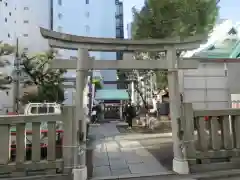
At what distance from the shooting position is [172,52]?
275 inches

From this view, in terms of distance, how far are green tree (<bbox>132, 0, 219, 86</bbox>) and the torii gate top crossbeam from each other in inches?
290

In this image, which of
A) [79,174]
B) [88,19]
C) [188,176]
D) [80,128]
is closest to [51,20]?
[88,19]

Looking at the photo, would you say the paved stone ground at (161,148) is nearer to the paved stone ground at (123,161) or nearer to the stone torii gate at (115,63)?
the paved stone ground at (123,161)

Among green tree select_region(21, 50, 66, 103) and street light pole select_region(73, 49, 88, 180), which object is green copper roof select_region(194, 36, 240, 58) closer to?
street light pole select_region(73, 49, 88, 180)

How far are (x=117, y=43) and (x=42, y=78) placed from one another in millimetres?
21864

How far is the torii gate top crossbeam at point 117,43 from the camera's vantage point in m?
6.46

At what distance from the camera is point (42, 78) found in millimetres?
26859

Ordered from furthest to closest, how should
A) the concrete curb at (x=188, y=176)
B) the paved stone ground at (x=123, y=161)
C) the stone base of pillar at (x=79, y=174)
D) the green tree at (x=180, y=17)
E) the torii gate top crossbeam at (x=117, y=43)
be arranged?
the green tree at (x=180, y=17), the paved stone ground at (x=123, y=161), the torii gate top crossbeam at (x=117, y=43), the concrete curb at (x=188, y=176), the stone base of pillar at (x=79, y=174)

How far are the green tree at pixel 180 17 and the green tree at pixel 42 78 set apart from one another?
13.9 m

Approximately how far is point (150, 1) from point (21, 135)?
12273 mm

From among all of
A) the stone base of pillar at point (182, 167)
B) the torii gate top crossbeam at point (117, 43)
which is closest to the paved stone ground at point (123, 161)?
the stone base of pillar at point (182, 167)

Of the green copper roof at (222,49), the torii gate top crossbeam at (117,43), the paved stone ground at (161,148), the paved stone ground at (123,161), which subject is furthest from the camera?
the green copper roof at (222,49)

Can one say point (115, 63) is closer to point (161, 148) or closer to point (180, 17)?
point (161, 148)

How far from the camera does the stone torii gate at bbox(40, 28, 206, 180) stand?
20.7ft
